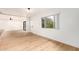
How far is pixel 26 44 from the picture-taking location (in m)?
1.76

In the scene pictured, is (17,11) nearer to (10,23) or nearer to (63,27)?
(10,23)

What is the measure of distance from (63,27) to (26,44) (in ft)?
2.23

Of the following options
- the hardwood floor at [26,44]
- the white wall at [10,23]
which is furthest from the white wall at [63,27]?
the white wall at [10,23]

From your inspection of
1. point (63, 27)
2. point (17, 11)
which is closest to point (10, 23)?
point (17, 11)

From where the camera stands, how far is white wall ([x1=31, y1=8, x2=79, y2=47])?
1688mm

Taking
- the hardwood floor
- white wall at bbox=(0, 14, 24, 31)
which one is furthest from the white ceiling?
the hardwood floor

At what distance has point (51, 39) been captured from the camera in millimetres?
1799

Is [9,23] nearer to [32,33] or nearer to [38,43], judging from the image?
[32,33]

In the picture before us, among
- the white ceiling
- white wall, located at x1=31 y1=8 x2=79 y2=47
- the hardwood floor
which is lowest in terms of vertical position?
the hardwood floor

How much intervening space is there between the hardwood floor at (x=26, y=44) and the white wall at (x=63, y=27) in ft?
0.32

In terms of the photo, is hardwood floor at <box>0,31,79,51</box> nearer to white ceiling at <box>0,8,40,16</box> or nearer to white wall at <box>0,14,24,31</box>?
white wall at <box>0,14,24,31</box>

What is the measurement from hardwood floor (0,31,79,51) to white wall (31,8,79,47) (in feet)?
0.32
